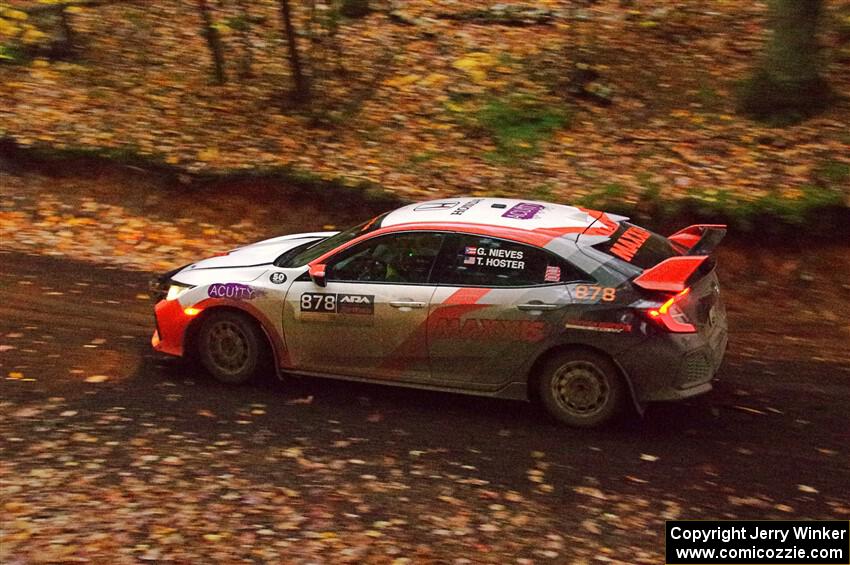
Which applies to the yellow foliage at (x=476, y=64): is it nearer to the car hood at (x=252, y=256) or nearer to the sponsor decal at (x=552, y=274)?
the car hood at (x=252, y=256)

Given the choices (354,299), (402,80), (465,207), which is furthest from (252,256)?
(402,80)

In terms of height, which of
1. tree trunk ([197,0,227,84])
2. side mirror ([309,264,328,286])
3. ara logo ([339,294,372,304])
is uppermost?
tree trunk ([197,0,227,84])

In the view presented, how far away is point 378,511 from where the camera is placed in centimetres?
550

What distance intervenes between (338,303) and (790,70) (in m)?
8.49

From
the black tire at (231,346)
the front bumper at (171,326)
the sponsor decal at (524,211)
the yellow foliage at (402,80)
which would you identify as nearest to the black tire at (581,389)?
the sponsor decal at (524,211)

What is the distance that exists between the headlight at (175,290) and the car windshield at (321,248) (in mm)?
856

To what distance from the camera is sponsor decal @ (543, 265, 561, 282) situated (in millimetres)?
6566

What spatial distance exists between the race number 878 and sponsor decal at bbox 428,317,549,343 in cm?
86

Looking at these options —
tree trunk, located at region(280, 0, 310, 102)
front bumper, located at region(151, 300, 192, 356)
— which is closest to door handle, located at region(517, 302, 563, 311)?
front bumper, located at region(151, 300, 192, 356)

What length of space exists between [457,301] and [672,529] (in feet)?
7.66

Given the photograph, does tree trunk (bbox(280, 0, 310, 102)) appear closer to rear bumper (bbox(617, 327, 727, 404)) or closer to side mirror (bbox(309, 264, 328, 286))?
side mirror (bbox(309, 264, 328, 286))

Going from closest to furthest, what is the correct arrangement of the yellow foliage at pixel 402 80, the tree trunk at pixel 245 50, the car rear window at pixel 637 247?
Result: the car rear window at pixel 637 247 → the yellow foliage at pixel 402 80 → the tree trunk at pixel 245 50

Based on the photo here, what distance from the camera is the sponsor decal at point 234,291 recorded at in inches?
286

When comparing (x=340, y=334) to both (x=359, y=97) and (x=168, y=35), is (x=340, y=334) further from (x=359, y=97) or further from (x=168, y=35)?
(x=168, y=35)
